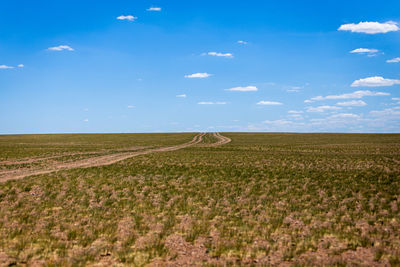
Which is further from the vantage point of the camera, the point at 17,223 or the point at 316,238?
the point at 17,223

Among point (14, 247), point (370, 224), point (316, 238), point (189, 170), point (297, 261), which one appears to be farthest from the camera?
point (189, 170)

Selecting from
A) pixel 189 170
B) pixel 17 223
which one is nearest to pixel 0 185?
pixel 17 223

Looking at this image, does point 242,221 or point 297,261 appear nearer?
point 297,261

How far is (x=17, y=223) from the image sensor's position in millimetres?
12555

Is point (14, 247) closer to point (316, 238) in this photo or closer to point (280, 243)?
point (280, 243)

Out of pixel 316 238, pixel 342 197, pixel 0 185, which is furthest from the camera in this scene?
pixel 0 185

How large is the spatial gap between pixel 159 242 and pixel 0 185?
15548mm

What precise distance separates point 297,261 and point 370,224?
550 cm

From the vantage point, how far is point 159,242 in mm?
10375

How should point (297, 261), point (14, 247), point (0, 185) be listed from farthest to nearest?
point (0, 185), point (14, 247), point (297, 261)

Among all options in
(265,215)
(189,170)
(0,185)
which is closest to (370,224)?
Result: (265,215)

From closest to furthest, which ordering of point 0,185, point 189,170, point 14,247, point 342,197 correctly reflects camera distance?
point 14,247 < point 342,197 < point 0,185 < point 189,170

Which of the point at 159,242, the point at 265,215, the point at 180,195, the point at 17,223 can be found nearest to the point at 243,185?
the point at 180,195

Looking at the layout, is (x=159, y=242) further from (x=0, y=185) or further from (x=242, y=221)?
(x=0, y=185)
